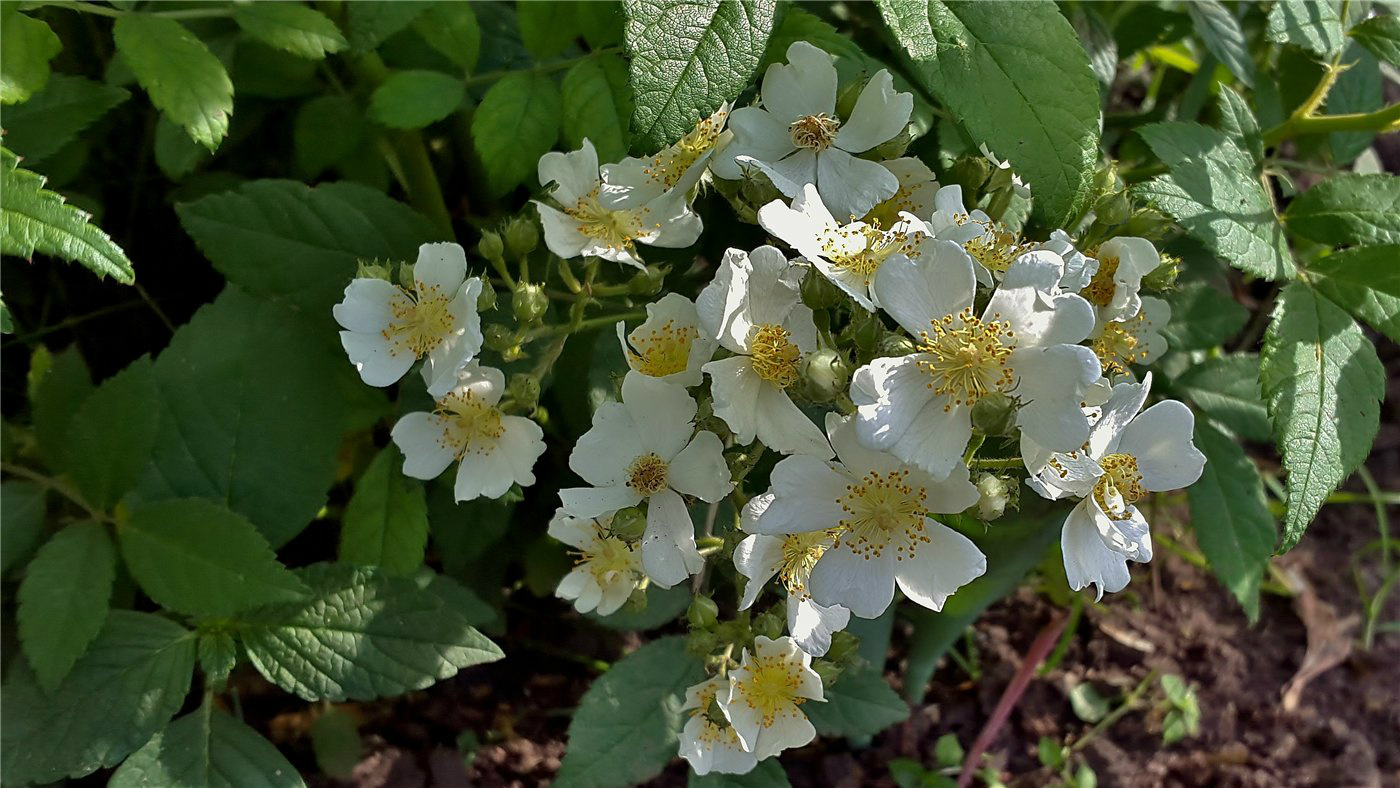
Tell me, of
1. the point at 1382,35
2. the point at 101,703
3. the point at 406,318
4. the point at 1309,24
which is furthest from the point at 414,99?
the point at 1382,35

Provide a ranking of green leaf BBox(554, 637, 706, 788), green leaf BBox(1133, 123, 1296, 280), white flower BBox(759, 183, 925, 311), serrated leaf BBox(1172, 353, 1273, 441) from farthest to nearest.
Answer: serrated leaf BBox(1172, 353, 1273, 441) → green leaf BBox(554, 637, 706, 788) → green leaf BBox(1133, 123, 1296, 280) → white flower BBox(759, 183, 925, 311)

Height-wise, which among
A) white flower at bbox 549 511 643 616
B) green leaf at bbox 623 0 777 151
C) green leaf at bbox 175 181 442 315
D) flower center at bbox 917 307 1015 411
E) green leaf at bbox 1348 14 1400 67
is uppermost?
green leaf at bbox 623 0 777 151

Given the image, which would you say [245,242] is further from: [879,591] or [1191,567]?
[1191,567]

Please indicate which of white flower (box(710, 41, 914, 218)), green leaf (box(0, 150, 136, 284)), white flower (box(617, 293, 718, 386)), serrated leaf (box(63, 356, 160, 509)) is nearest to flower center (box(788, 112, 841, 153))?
white flower (box(710, 41, 914, 218))

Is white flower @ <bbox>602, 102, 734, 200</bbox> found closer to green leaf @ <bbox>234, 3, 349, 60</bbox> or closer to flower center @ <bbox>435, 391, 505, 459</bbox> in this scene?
flower center @ <bbox>435, 391, 505, 459</bbox>

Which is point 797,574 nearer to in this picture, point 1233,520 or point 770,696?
point 770,696

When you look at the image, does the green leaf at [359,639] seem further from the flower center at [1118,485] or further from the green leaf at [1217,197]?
the green leaf at [1217,197]

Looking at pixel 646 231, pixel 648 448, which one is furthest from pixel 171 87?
pixel 648 448
